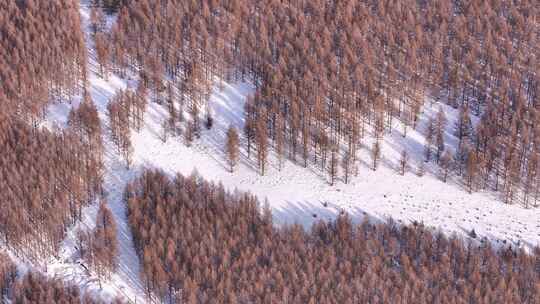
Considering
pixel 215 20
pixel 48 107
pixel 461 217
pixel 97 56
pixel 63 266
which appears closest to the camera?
pixel 63 266

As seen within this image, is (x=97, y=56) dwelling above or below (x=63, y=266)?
above

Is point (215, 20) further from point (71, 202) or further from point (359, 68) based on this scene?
point (71, 202)

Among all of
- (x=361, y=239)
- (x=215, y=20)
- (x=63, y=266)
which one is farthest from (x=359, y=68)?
(x=63, y=266)

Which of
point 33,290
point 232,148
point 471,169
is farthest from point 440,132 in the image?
point 33,290

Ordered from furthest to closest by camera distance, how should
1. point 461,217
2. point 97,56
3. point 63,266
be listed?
1. point 97,56
2. point 461,217
3. point 63,266

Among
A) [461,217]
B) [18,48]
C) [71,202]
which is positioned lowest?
[461,217]

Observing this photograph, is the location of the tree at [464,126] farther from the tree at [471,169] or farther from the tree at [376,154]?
the tree at [376,154]

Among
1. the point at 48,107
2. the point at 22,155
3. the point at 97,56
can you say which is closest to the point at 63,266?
the point at 22,155

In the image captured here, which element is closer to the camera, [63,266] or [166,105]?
[63,266]
